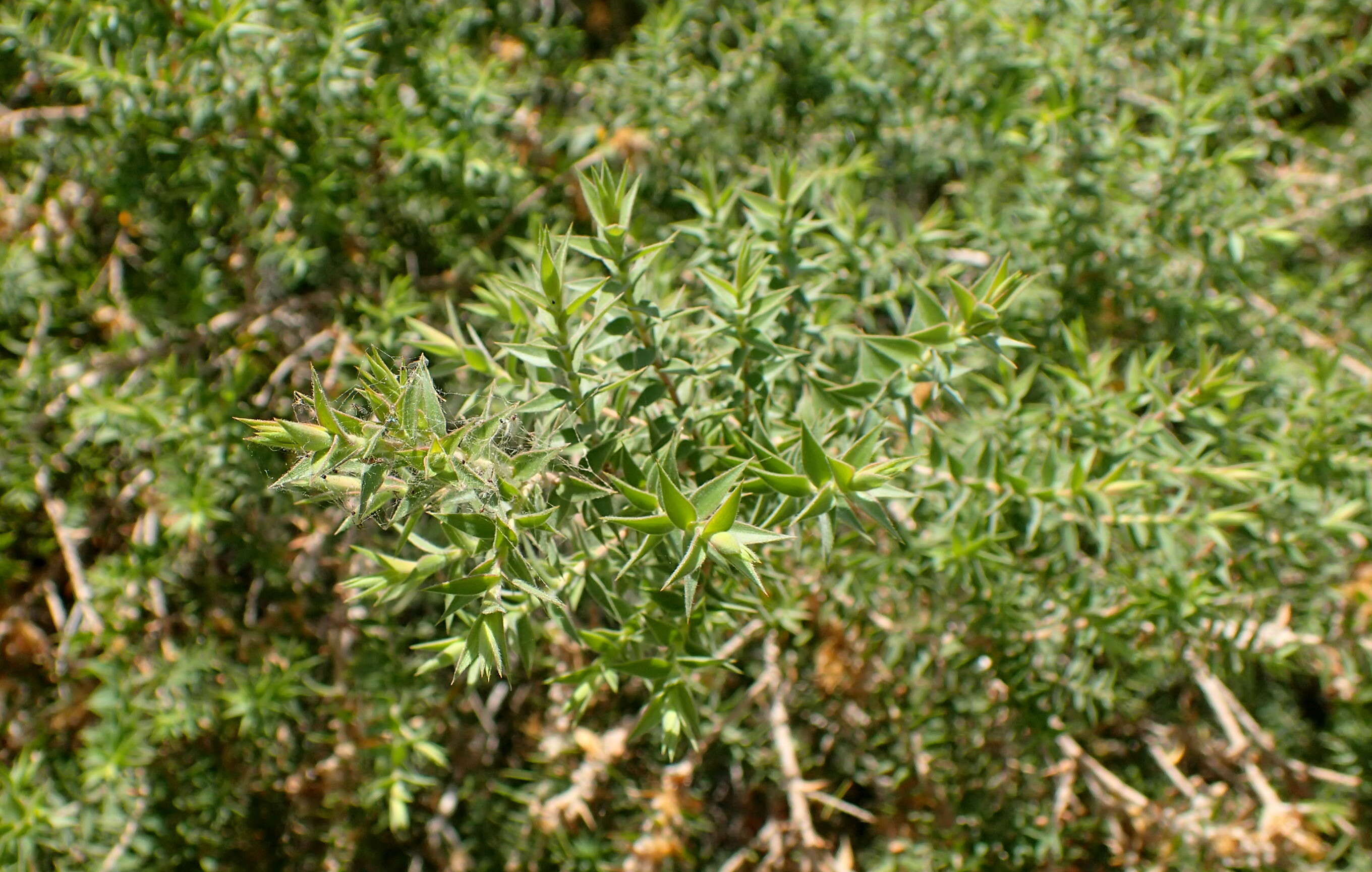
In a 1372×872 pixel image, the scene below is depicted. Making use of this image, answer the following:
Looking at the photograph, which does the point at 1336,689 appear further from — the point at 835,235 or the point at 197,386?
the point at 197,386

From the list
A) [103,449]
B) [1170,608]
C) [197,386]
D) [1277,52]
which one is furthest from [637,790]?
[1277,52]

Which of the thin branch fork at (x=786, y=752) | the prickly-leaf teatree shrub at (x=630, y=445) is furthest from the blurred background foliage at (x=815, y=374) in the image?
the prickly-leaf teatree shrub at (x=630, y=445)

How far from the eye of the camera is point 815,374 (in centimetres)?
204

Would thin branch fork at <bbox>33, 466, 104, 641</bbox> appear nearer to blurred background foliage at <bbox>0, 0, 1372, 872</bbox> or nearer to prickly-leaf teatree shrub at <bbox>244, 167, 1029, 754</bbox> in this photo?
blurred background foliage at <bbox>0, 0, 1372, 872</bbox>

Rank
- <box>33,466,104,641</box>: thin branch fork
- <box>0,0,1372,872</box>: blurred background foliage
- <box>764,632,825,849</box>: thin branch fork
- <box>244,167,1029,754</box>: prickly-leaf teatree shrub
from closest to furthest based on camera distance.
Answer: <box>244,167,1029,754</box>: prickly-leaf teatree shrub, <box>0,0,1372,872</box>: blurred background foliage, <box>764,632,825,849</box>: thin branch fork, <box>33,466,104,641</box>: thin branch fork

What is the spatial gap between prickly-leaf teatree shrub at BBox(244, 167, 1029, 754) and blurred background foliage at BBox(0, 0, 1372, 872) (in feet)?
1.15

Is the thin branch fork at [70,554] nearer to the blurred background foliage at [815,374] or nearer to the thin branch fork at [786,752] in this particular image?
the blurred background foliage at [815,374]

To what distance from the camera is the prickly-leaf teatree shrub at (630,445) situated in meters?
1.31

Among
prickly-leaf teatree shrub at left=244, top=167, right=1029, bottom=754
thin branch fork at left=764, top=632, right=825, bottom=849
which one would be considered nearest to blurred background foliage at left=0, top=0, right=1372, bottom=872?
thin branch fork at left=764, top=632, right=825, bottom=849

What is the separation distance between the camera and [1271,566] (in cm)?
238

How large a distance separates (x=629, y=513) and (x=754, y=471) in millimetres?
304

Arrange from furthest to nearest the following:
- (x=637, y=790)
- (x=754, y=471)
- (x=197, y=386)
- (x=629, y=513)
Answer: (x=637, y=790) → (x=197, y=386) → (x=629, y=513) → (x=754, y=471)

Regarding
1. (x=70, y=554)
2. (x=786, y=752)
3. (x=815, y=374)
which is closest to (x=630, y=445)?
(x=815, y=374)

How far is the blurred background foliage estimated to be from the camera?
7.74ft
